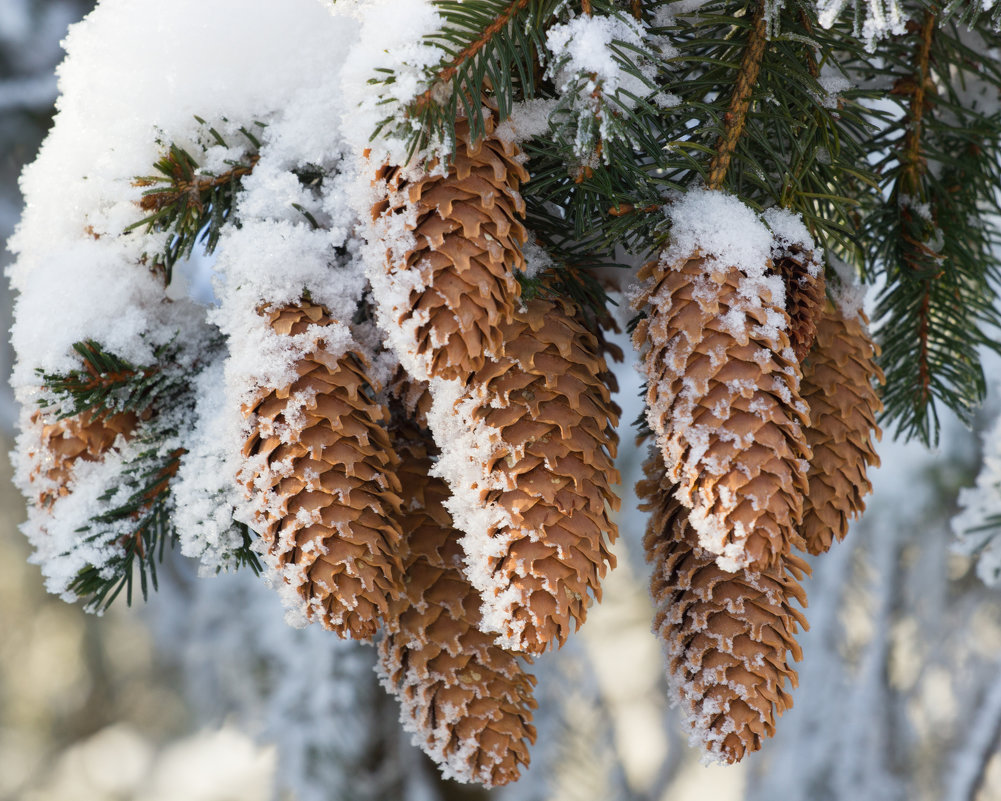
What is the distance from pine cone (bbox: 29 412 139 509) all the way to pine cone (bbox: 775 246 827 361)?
591 mm

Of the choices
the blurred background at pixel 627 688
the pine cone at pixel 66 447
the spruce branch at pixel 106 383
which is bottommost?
the blurred background at pixel 627 688

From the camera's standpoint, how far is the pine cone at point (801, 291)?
56 cm

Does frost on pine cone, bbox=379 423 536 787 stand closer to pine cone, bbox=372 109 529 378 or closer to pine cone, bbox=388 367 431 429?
pine cone, bbox=388 367 431 429

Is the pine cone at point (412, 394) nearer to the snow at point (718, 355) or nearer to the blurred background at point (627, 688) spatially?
the snow at point (718, 355)

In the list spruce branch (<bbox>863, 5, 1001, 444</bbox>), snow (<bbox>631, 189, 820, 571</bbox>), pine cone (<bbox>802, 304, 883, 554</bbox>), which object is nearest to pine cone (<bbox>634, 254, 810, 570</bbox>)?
snow (<bbox>631, 189, 820, 571</bbox>)

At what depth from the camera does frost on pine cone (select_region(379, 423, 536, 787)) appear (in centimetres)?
→ 64

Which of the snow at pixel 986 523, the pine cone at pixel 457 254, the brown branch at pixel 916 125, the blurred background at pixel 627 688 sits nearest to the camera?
the pine cone at pixel 457 254

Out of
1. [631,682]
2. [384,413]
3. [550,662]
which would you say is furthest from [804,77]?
[631,682]

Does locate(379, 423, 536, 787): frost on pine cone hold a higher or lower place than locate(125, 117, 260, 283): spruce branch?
lower

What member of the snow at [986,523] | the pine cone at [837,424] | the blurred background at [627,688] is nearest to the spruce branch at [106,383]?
the pine cone at [837,424]

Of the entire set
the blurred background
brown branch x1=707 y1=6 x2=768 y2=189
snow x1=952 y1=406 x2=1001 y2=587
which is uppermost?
brown branch x1=707 y1=6 x2=768 y2=189

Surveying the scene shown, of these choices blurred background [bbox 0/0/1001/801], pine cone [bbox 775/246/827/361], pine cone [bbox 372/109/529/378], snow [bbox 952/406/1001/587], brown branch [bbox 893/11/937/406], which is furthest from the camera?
blurred background [bbox 0/0/1001/801]

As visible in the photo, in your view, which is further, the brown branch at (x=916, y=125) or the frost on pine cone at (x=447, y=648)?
the brown branch at (x=916, y=125)

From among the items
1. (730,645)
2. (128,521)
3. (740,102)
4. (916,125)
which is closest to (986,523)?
(916,125)
